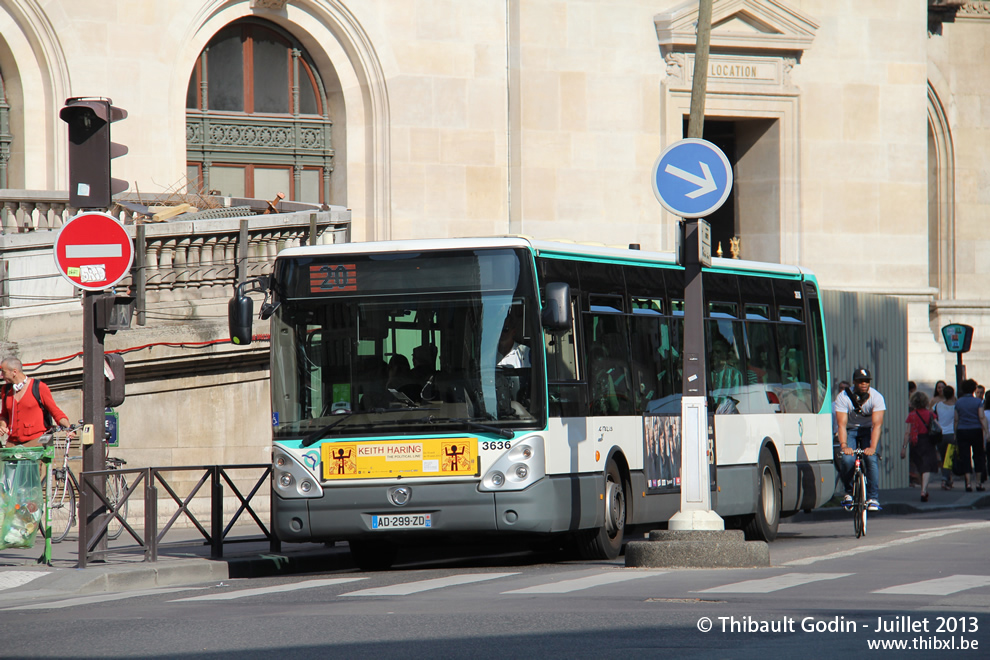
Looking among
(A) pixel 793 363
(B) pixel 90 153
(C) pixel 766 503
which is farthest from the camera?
(A) pixel 793 363

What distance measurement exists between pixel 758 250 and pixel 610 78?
4.82 metres

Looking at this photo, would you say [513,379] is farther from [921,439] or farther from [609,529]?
[921,439]

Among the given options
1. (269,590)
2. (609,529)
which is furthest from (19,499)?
(609,529)

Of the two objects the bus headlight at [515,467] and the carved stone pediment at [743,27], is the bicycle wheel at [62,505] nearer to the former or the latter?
the bus headlight at [515,467]

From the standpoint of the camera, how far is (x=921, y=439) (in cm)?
2386

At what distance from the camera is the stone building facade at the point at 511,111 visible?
82.2ft

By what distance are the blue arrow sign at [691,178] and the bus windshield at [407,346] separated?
1.31 metres

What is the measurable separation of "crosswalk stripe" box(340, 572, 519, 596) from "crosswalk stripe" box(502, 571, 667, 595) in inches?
30.6

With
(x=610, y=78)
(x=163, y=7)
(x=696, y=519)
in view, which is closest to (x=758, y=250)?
(x=610, y=78)

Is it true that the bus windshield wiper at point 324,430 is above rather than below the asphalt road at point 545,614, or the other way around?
above

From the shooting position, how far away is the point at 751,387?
16.5 meters

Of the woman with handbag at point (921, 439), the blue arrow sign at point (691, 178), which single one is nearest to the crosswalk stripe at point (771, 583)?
the blue arrow sign at point (691, 178)

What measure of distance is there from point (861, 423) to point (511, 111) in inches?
496

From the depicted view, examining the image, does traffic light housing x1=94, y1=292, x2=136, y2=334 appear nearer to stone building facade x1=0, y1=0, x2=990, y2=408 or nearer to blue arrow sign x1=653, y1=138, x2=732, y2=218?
blue arrow sign x1=653, y1=138, x2=732, y2=218
